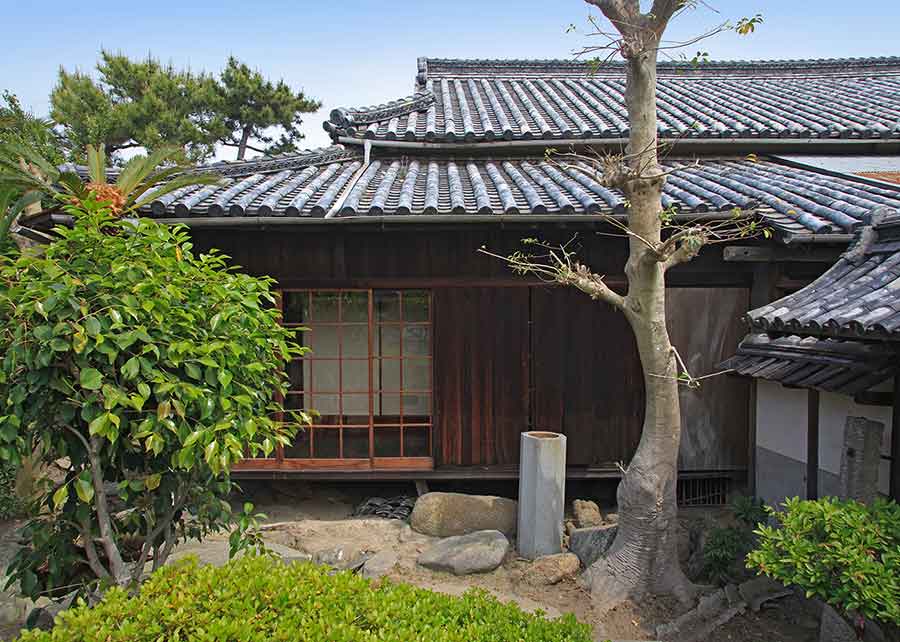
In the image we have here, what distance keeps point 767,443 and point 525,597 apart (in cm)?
306

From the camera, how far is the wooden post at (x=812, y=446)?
5.39 meters

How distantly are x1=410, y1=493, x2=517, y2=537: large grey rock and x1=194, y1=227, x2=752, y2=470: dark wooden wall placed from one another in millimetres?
746

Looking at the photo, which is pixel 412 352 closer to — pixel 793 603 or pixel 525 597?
pixel 525 597

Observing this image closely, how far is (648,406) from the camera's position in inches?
198

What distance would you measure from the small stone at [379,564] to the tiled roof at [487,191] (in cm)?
330

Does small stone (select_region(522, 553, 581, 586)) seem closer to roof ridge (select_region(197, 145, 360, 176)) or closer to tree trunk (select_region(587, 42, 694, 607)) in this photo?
tree trunk (select_region(587, 42, 694, 607))

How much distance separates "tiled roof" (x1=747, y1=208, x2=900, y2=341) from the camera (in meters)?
3.73

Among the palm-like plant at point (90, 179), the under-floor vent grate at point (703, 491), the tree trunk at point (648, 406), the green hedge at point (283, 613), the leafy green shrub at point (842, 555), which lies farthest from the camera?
the under-floor vent grate at point (703, 491)

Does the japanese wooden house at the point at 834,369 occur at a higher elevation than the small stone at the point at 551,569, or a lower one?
higher

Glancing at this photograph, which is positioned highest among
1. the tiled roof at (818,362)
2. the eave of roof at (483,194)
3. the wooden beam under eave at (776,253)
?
the eave of roof at (483,194)

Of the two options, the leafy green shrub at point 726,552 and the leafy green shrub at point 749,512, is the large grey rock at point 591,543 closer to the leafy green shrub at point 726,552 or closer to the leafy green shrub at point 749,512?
the leafy green shrub at point 726,552

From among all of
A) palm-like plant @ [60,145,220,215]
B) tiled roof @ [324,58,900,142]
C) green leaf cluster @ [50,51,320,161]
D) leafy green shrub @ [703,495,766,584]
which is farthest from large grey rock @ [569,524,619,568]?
green leaf cluster @ [50,51,320,161]

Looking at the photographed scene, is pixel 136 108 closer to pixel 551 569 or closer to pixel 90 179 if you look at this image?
pixel 90 179

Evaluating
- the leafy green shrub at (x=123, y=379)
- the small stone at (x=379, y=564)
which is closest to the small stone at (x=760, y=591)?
the small stone at (x=379, y=564)
